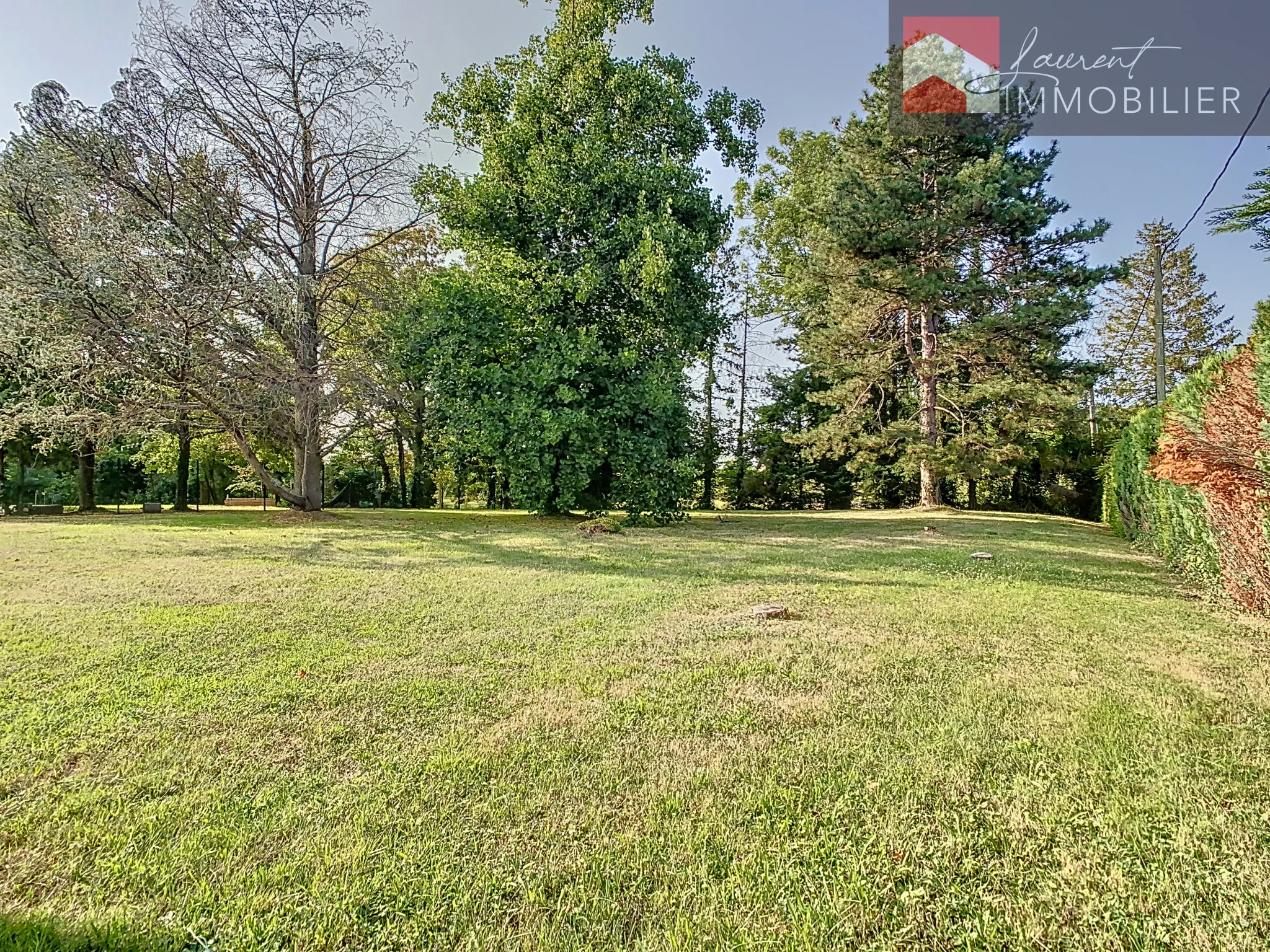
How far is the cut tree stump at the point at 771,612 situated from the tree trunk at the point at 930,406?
38.5 feet

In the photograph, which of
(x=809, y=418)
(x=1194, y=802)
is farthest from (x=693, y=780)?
(x=809, y=418)

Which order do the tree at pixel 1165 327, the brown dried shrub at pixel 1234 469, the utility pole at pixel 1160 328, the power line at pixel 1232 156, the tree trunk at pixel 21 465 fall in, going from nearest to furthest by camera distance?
the brown dried shrub at pixel 1234 469, the power line at pixel 1232 156, the utility pole at pixel 1160 328, the tree trunk at pixel 21 465, the tree at pixel 1165 327

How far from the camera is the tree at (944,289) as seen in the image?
43.9ft

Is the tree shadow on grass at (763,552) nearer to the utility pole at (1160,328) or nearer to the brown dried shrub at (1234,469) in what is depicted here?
the brown dried shrub at (1234,469)

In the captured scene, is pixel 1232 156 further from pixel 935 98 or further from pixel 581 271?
pixel 935 98

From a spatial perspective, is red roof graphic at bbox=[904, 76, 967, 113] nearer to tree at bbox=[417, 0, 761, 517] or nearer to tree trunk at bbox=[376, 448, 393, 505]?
tree at bbox=[417, 0, 761, 517]

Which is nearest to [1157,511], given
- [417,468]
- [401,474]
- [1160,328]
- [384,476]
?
[1160,328]

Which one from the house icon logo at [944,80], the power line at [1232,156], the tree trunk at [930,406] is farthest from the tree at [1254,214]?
the house icon logo at [944,80]

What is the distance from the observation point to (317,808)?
187 cm

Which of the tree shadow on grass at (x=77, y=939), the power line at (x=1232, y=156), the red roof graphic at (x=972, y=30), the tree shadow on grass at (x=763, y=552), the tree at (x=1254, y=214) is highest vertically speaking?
the red roof graphic at (x=972, y=30)

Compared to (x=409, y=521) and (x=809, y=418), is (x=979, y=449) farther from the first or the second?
(x=409, y=521)

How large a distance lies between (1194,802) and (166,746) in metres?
3.65

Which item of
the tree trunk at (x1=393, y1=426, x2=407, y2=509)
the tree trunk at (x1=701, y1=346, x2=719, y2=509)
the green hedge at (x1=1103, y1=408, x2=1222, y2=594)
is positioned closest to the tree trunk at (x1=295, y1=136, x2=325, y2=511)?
the tree trunk at (x1=393, y1=426, x2=407, y2=509)

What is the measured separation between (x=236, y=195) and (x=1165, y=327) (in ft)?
109
